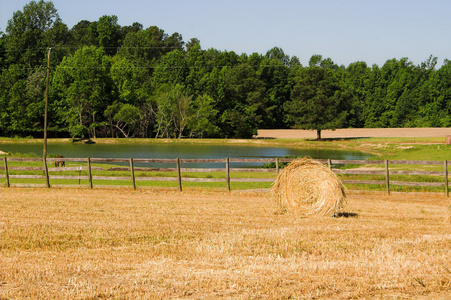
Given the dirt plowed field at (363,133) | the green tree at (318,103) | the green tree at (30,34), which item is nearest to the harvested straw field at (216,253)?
the green tree at (318,103)

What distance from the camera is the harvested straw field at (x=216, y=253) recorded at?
737 centimetres

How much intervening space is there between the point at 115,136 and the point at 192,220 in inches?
3154

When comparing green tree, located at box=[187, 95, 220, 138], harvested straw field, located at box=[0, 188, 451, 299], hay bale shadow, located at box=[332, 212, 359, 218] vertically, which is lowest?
hay bale shadow, located at box=[332, 212, 359, 218]

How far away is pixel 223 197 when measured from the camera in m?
20.2

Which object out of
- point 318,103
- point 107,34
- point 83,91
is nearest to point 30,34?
point 83,91

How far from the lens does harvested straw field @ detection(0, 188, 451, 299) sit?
290 inches

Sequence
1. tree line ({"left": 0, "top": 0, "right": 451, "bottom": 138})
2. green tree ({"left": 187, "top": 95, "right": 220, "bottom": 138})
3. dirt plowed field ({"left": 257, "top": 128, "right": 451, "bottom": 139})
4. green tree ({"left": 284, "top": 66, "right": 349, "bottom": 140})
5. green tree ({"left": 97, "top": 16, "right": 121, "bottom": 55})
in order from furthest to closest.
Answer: green tree ({"left": 97, "top": 16, "right": 121, "bottom": 55}), dirt plowed field ({"left": 257, "top": 128, "right": 451, "bottom": 139}), green tree ({"left": 187, "top": 95, "right": 220, "bottom": 138}), tree line ({"left": 0, "top": 0, "right": 451, "bottom": 138}), green tree ({"left": 284, "top": 66, "right": 349, "bottom": 140})

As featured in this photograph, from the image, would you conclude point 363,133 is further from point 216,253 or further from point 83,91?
point 216,253

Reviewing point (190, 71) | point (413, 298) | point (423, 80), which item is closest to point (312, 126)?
point (190, 71)

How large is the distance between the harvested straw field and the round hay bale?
1.43ft

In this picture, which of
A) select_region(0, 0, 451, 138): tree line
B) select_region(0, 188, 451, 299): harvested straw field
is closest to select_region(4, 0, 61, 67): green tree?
select_region(0, 0, 451, 138): tree line

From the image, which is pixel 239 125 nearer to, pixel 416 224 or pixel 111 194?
pixel 111 194

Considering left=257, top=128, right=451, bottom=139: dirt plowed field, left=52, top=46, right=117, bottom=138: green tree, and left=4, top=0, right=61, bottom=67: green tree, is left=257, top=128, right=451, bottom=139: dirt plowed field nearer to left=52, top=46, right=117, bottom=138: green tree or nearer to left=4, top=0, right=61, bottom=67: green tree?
left=52, top=46, right=117, bottom=138: green tree

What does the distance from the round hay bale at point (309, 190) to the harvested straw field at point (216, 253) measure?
0.44m
